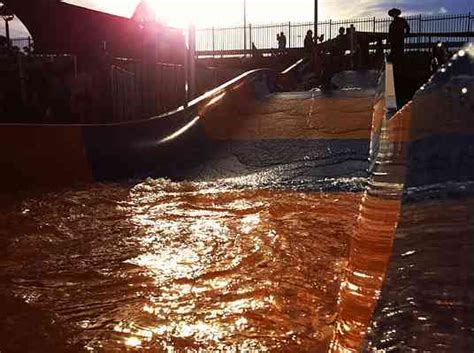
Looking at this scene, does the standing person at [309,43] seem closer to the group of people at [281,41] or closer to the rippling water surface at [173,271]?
the group of people at [281,41]

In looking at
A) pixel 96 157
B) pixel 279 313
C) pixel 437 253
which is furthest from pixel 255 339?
pixel 96 157

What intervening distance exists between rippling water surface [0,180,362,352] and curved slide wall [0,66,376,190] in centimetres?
75

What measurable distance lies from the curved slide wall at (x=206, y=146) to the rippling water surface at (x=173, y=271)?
2.47 ft

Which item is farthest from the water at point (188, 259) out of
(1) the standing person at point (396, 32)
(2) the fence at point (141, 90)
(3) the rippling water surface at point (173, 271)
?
(1) the standing person at point (396, 32)

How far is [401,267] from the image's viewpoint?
252 cm

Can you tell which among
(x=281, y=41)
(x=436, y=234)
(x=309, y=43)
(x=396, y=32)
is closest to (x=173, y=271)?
(x=436, y=234)

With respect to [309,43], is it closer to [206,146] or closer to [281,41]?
[281,41]

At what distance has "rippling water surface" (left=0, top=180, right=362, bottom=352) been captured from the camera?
2365 mm

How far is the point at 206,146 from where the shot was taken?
723cm

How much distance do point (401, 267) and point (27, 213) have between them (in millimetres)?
3145

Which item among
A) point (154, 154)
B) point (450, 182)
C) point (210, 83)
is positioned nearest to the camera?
point (450, 182)

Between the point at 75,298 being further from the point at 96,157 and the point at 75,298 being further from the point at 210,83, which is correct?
the point at 210,83

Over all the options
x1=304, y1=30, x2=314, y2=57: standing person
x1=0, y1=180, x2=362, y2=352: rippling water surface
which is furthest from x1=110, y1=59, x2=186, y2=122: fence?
x1=304, y1=30, x2=314, y2=57: standing person

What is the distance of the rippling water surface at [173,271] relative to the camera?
7.76 ft
